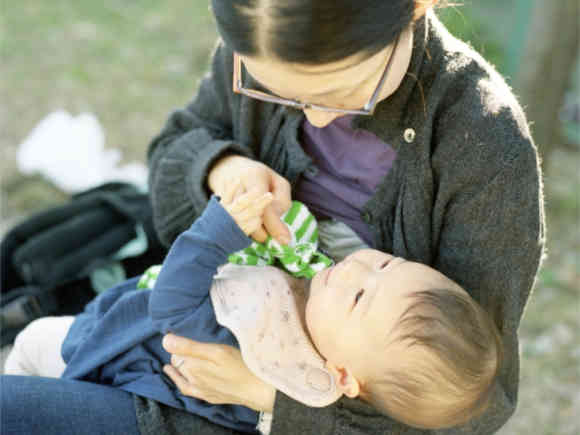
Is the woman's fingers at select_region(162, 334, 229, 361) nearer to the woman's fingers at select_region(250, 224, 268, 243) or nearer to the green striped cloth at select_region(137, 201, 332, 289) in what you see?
the green striped cloth at select_region(137, 201, 332, 289)

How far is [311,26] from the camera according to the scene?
1.30m

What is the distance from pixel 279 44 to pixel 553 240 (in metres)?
3.08

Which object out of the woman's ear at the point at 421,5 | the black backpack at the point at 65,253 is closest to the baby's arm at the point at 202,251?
the woman's ear at the point at 421,5

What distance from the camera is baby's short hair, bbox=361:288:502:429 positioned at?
1557mm

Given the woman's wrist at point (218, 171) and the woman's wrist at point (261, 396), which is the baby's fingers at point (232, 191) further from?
the woman's wrist at point (261, 396)

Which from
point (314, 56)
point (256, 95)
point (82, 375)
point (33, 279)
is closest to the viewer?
point (314, 56)

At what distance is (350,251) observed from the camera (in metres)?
2.00

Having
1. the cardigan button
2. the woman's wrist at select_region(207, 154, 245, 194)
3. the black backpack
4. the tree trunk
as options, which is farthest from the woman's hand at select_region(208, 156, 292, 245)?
the tree trunk

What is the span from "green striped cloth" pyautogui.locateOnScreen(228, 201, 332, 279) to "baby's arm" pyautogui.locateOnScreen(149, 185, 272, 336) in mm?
178

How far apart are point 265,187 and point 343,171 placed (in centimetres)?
25

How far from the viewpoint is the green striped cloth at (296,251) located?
1.87 m

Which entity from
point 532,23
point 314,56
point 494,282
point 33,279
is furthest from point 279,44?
point 532,23

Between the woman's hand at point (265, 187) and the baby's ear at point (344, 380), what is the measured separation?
1.13ft

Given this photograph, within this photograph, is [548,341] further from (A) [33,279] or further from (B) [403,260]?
(A) [33,279]
